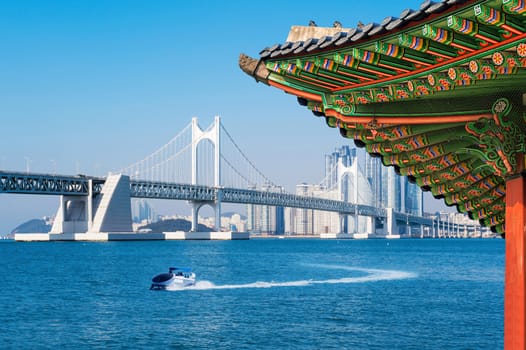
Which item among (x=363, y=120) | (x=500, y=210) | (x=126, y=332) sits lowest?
(x=126, y=332)

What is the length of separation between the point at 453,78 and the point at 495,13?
1280 millimetres

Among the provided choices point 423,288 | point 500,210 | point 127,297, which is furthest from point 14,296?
point 500,210

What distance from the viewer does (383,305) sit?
37.9 m

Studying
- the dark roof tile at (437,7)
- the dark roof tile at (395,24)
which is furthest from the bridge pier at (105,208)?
the dark roof tile at (437,7)

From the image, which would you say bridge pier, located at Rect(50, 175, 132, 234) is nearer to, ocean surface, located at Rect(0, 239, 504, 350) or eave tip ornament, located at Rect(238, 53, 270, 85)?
ocean surface, located at Rect(0, 239, 504, 350)

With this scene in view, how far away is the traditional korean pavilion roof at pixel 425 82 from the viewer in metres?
5.20

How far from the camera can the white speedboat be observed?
4659cm

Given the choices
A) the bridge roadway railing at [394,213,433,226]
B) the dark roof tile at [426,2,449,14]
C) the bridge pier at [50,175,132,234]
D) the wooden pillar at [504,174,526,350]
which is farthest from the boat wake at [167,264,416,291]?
the bridge roadway railing at [394,213,433,226]

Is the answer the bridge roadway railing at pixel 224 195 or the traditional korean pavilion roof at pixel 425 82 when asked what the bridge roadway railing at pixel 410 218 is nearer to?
the bridge roadway railing at pixel 224 195

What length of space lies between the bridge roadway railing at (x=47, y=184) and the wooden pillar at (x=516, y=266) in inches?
4020

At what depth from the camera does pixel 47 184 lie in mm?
109375

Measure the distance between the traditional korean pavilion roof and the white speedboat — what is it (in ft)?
126

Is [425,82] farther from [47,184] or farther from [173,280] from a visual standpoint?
[47,184]

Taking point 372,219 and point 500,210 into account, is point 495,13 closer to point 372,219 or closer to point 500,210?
point 500,210
